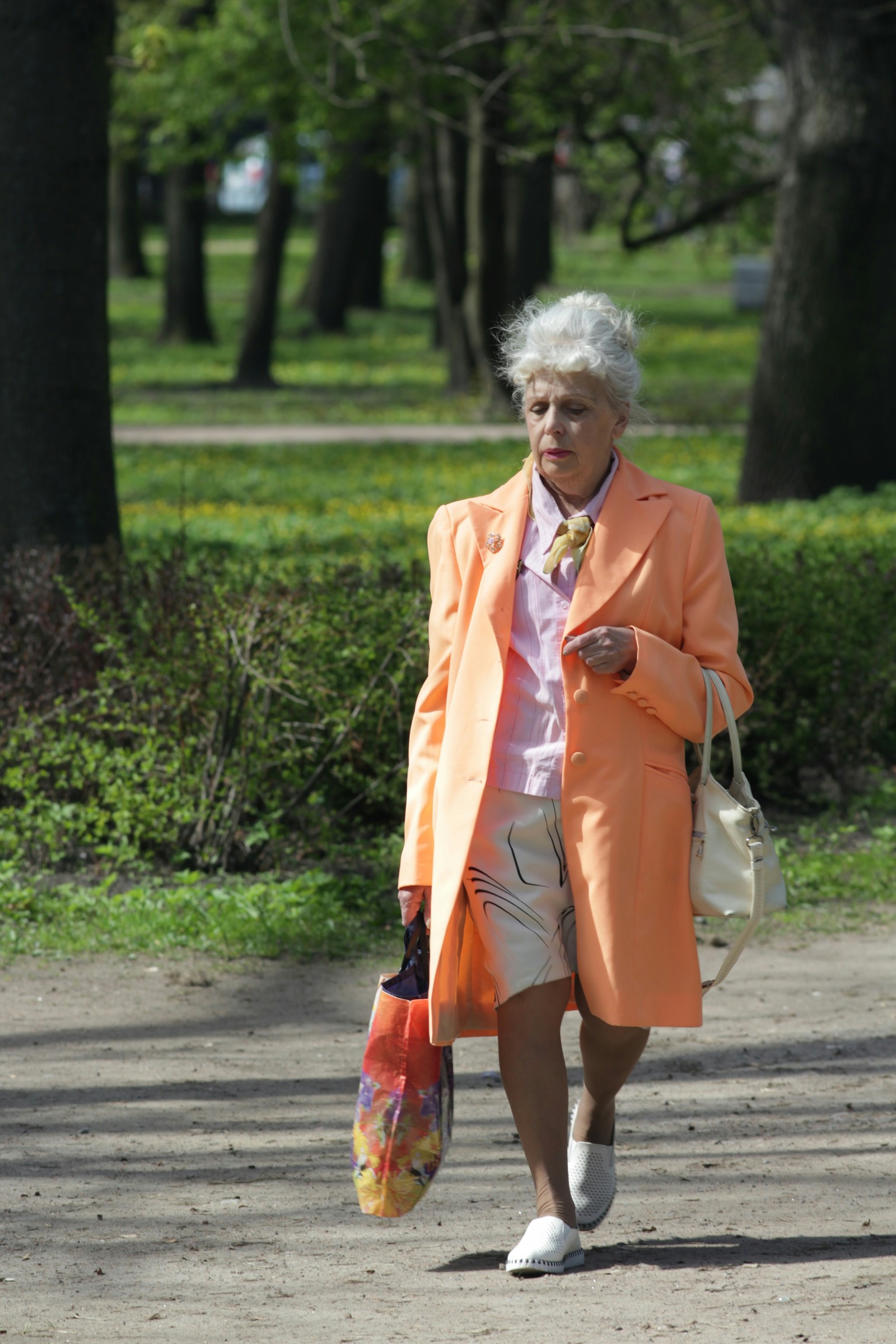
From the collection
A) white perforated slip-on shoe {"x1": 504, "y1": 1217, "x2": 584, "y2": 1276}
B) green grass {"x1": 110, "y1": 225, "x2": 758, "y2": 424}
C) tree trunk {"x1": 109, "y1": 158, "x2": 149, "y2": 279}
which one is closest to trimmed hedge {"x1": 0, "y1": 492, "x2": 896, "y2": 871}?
white perforated slip-on shoe {"x1": 504, "y1": 1217, "x2": 584, "y2": 1276}

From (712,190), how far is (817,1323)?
71.8ft

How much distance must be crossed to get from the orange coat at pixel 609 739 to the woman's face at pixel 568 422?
10 centimetres

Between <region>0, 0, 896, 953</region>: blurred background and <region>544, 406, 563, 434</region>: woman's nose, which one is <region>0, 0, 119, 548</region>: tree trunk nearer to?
<region>0, 0, 896, 953</region>: blurred background

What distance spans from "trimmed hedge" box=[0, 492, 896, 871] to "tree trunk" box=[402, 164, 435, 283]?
36.6 meters

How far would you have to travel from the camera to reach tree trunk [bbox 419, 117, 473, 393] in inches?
915

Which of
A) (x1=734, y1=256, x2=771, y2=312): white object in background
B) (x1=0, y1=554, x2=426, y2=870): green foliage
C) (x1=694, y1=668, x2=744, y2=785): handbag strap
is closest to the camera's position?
(x1=694, y1=668, x2=744, y2=785): handbag strap

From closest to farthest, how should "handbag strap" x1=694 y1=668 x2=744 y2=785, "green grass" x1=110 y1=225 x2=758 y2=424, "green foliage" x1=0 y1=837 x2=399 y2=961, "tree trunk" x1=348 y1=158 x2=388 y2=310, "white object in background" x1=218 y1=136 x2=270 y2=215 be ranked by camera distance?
"handbag strap" x1=694 y1=668 x2=744 y2=785 < "green foliage" x1=0 y1=837 x2=399 y2=961 < "green grass" x1=110 y1=225 x2=758 y2=424 < "tree trunk" x1=348 y1=158 x2=388 y2=310 < "white object in background" x1=218 y1=136 x2=270 y2=215

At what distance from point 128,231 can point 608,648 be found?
43293 millimetres

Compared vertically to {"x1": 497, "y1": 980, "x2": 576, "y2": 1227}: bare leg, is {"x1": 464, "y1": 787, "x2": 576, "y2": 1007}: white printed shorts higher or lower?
higher

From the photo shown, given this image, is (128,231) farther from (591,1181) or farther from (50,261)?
(591,1181)

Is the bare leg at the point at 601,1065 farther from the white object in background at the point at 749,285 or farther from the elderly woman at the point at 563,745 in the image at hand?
the white object in background at the point at 749,285

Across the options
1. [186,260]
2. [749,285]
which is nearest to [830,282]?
[186,260]

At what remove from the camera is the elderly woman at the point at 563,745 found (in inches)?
136

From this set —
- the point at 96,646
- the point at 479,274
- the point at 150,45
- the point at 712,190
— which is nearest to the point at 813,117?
the point at 150,45
